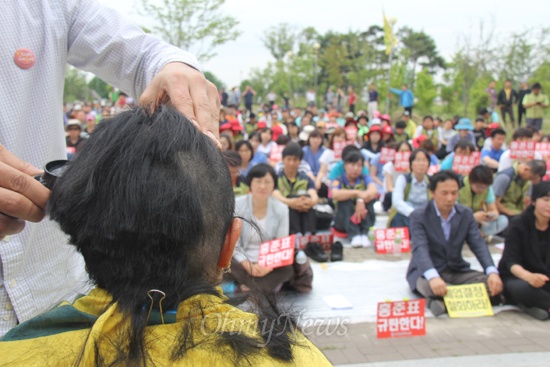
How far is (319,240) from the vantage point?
6012 mm

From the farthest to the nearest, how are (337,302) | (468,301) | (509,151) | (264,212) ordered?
1. (509,151)
2. (264,212)
3. (337,302)
4. (468,301)

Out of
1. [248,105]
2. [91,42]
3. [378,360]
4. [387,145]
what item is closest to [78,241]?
[91,42]

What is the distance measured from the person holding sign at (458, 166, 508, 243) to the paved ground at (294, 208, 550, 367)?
191 cm

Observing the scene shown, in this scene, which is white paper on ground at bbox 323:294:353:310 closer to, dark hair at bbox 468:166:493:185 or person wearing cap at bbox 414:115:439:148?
dark hair at bbox 468:166:493:185

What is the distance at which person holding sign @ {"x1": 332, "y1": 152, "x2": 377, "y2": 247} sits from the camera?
6352 millimetres

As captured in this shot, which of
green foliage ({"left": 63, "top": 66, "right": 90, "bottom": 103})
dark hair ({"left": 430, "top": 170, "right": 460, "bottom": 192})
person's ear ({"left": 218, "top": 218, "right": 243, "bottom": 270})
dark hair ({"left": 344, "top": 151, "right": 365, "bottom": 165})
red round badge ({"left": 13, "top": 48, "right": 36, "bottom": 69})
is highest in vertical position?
red round badge ({"left": 13, "top": 48, "right": 36, "bottom": 69})

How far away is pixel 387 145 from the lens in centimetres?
883

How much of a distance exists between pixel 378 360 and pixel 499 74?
66.0ft

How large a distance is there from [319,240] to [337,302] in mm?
1529

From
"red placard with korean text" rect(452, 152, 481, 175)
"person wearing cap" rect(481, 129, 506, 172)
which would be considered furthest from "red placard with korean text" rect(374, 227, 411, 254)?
"person wearing cap" rect(481, 129, 506, 172)

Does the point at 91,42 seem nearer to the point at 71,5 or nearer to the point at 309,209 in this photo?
the point at 71,5

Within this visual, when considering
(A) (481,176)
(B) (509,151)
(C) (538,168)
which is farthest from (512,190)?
(A) (481,176)

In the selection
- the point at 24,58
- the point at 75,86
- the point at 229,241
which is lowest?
the point at 75,86

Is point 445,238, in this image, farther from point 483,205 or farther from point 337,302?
point 483,205
